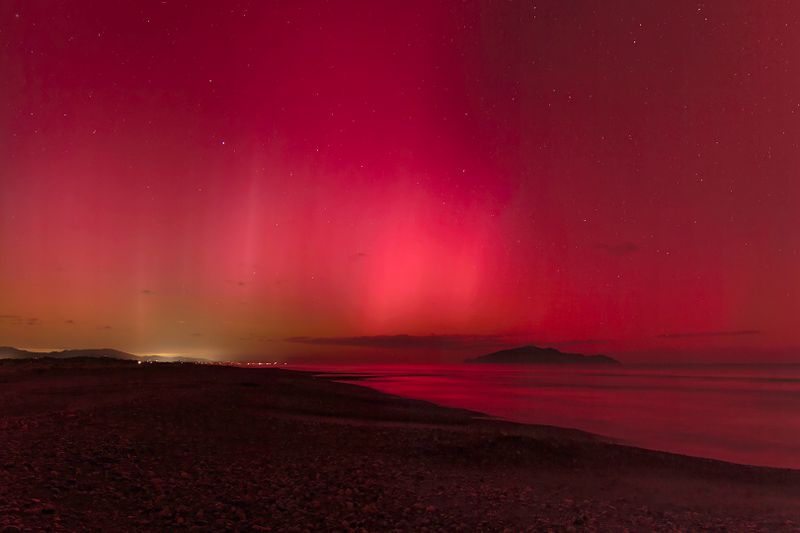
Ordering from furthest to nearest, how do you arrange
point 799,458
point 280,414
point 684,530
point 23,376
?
point 23,376 → point 799,458 → point 280,414 → point 684,530

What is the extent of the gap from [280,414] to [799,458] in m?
20.6

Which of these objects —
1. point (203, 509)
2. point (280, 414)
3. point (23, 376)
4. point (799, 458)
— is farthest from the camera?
point (23, 376)

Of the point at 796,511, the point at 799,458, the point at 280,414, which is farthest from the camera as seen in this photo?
the point at 799,458

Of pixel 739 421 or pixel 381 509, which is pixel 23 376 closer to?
pixel 381 509

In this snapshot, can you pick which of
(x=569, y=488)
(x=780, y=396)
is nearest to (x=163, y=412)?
(x=569, y=488)

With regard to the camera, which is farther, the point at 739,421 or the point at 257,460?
the point at 739,421

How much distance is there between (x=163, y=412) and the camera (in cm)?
1706

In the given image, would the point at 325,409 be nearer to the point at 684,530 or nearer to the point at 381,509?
the point at 381,509

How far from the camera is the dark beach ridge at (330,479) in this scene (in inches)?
328

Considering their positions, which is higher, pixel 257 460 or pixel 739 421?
pixel 257 460

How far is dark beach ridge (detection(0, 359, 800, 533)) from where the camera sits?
8.33 m

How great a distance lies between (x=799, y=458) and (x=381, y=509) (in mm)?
21493

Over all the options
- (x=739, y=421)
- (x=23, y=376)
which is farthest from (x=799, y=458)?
(x=23, y=376)

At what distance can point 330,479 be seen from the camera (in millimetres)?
10797
